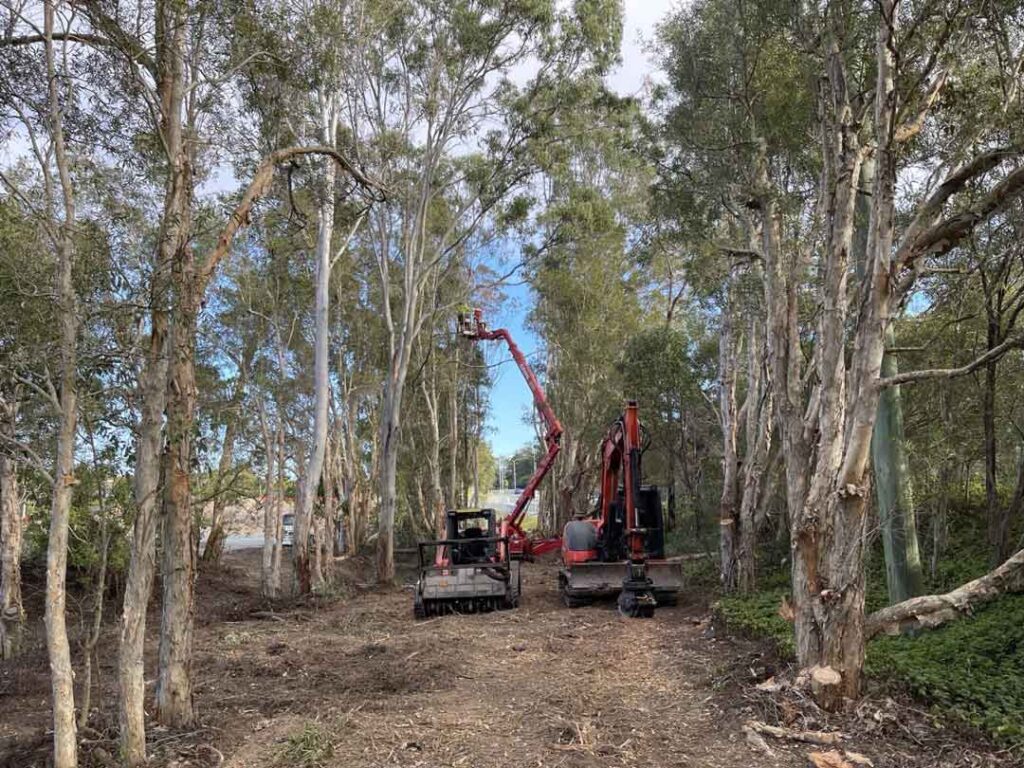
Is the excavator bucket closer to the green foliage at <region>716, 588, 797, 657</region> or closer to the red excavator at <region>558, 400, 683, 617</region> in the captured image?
the red excavator at <region>558, 400, 683, 617</region>

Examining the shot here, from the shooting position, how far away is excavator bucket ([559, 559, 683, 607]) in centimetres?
1208

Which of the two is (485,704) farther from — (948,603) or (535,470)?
(535,470)

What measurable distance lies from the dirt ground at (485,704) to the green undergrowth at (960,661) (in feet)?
0.81

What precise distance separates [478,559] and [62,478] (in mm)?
9886

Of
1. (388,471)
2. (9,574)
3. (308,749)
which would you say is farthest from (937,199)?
(388,471)

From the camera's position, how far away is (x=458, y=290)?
23641 millimetres

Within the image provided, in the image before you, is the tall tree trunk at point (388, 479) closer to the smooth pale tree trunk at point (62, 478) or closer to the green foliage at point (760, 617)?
the green foliage at point (760, 617)

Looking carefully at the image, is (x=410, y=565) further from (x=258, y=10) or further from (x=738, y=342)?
(x=258, y=10)

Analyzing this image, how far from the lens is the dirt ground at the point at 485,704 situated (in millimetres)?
5199

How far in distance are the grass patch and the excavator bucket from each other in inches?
285

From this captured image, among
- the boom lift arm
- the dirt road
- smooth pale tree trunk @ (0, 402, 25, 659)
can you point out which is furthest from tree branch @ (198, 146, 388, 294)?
the boom lift arm

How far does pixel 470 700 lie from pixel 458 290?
18.0m

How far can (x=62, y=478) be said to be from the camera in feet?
14.9

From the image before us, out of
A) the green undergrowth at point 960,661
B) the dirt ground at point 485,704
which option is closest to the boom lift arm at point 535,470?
the dirt ground at point 485,704
